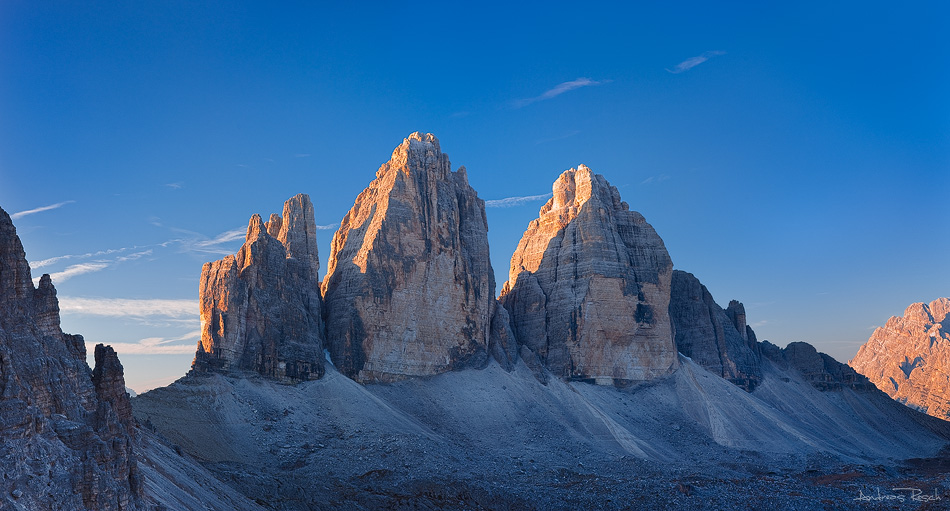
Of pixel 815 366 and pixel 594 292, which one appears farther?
pixel 815 366

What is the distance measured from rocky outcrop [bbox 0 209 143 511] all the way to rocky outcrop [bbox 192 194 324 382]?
3507 cm

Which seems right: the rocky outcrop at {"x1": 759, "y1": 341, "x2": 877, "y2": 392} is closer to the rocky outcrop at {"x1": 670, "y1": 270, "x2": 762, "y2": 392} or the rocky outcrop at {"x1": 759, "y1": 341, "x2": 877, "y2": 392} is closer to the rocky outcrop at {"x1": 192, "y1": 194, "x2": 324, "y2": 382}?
the rocky outcrop at {"x1": 670, "y1": 270, "x2": 762, "y2": 392}

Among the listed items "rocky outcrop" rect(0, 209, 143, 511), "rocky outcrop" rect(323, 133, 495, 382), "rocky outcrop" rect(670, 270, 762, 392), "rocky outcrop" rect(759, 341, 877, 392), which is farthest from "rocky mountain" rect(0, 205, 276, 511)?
"rocky outcrop" rect(759, 341, 877, 392)

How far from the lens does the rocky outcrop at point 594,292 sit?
364 feet

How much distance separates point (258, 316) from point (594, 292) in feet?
147

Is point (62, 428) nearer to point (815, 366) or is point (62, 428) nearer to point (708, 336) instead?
point (708, 336)

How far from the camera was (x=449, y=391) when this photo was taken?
9219 cm

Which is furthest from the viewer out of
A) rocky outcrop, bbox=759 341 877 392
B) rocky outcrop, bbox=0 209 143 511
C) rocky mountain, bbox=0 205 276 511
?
rocky outcrop, bbox=759 341 877 392

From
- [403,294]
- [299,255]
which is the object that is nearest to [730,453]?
[403,294]

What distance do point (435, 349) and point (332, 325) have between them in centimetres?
1109

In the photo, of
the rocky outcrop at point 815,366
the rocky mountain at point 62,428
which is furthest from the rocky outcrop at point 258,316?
the rocky outcrop at point 815,366

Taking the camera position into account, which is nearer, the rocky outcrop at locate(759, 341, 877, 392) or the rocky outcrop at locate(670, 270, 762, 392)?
the rocky outcrop at locate(670, 270, 762, 392)

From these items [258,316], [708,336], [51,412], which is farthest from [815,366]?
[51,412]

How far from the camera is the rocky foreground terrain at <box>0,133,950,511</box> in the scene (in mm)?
40406
